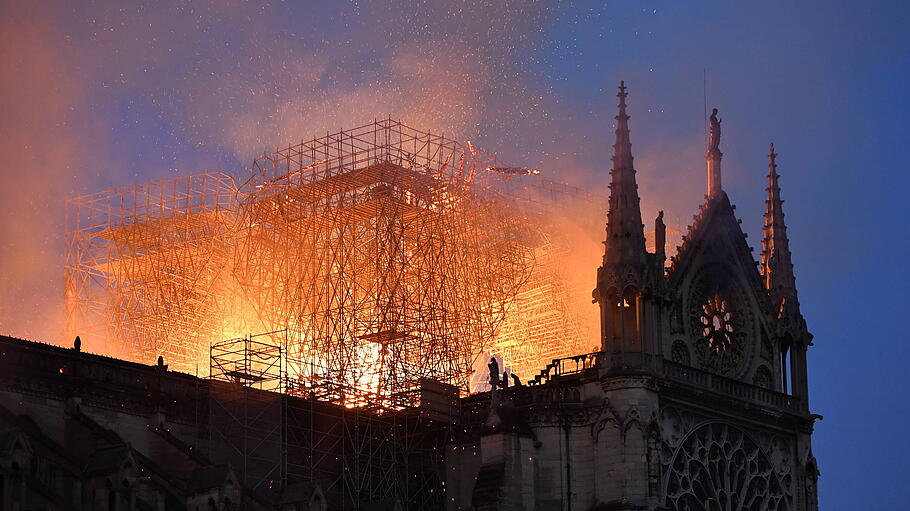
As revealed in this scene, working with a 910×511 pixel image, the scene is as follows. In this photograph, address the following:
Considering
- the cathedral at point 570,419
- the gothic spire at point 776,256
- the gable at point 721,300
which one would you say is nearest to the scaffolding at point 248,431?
the cathedral at point 570,419

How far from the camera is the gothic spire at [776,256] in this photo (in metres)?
64.6

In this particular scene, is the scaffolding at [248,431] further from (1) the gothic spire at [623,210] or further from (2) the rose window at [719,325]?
(2) the rose window at [719,325]

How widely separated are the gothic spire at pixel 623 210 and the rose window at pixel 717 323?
481 centimetres

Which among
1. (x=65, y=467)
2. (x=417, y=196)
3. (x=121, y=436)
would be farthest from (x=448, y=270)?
(x=65, y=467)

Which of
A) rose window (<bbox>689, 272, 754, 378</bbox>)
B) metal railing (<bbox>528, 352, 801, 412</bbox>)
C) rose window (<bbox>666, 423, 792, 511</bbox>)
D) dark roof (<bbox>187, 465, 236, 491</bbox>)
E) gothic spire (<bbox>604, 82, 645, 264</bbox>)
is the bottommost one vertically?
dark roof (<bbox>187, 465, 236, 491</bbox>)

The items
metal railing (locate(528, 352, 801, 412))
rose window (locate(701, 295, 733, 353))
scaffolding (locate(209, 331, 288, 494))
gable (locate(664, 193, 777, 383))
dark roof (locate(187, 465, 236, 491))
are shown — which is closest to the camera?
dark roof (locate(187, 465, 236, 491))

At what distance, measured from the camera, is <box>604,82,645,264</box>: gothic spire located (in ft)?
189

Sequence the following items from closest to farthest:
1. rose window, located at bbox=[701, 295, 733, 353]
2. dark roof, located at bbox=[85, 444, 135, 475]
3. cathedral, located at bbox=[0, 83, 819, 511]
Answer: dark roof, located at bbox=[85, 444, 135, 475] → cathedral, located at bbox=[0, 83, 819, 511] → rose window, located at bbox=[701, 295, 733, 353]

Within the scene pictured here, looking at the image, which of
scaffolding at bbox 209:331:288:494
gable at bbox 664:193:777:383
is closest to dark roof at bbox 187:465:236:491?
scaffolding at bbox 209:331:288:494

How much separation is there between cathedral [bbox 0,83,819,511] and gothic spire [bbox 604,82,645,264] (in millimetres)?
48

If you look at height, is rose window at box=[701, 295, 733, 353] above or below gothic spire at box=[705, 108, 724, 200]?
below

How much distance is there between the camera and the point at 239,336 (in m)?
73.4

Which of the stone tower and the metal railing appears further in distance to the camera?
the metal railing

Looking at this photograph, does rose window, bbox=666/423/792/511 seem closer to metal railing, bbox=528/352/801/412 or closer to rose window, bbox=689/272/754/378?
metal railing, bbox=528/352/801/412
